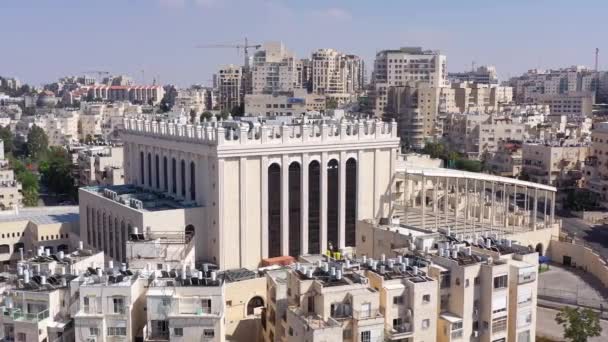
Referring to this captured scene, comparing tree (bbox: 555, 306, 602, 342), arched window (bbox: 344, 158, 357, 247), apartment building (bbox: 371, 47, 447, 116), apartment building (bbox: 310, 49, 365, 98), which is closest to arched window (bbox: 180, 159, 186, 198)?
arched window (bbox: 344, 158, 357, 247)

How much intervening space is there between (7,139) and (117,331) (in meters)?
106

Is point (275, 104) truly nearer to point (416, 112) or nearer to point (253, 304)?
point (416, 112)

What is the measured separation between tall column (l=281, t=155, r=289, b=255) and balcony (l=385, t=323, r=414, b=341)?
17.3 metres

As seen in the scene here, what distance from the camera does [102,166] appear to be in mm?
73562

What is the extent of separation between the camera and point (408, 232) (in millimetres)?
39844

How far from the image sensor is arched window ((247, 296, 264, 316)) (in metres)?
32.8

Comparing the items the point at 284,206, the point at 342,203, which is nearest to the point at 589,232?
the point at 342,203

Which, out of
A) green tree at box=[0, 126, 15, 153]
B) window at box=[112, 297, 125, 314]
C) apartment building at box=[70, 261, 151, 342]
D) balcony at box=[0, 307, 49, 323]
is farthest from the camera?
green tree at box=[0, 126, 15, 153]

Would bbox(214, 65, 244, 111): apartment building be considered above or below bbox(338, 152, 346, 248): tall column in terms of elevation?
above

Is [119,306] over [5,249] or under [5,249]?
over

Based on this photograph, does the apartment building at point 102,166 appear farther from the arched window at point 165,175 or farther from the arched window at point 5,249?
the arched window at point 165,175

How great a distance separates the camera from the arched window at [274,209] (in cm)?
4297

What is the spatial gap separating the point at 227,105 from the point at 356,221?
387 ft

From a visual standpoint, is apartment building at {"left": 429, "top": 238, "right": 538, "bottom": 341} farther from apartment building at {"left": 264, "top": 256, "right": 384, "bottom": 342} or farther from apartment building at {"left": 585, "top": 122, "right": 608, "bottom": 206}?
apartment building at {"left": 585, "top": 122, "right": 608, "bottom": 206}
